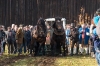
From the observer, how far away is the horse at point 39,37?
1648cm

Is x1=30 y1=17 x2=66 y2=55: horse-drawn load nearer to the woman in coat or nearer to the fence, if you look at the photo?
the woman in coat

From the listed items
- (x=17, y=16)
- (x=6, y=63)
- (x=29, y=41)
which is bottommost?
(x=6, y=63)

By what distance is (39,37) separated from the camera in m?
16.5

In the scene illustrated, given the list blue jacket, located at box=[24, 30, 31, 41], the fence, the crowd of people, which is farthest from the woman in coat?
the fence

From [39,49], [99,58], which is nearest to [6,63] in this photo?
[39,49]

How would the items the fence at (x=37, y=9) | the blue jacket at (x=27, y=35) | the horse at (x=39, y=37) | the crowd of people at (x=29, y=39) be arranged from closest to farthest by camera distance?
the horse at (x=39, y=37) → the crowd of people at (x=29, y=39) → the blue jacket at (x=27, y=35) → the fence at (x=37, y=9)

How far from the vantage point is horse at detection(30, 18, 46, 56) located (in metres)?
16.5

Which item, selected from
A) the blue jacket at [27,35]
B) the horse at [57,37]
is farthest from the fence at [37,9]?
the horse at [57,37]

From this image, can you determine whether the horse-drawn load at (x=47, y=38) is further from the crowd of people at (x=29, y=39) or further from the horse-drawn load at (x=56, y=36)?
the crowd of people at (x=29, y=39)

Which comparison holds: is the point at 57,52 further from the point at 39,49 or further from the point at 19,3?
the point at 19,3

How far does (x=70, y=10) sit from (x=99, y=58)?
59.5 ft

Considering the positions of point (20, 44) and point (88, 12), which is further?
point (88, 12)

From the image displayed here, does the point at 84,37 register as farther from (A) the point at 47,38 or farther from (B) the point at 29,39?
(B) the point at 29,39

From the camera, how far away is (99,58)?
8.66 metres
